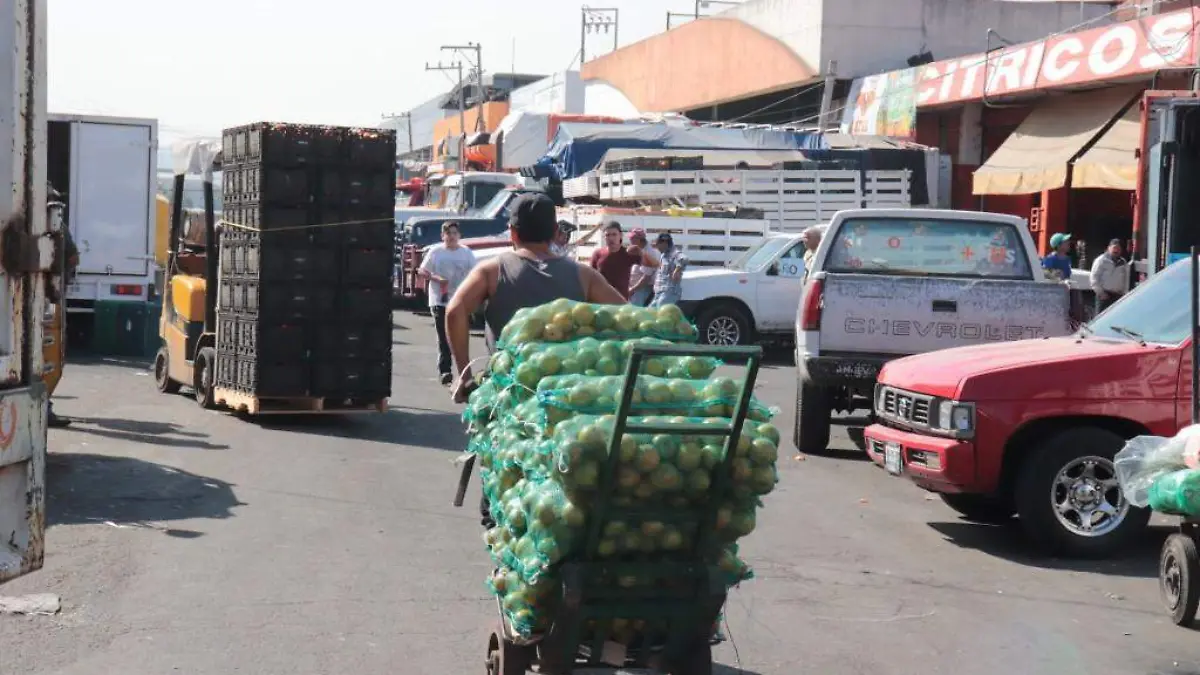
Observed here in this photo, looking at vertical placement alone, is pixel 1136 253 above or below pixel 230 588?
above

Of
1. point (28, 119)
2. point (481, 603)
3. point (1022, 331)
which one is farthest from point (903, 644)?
point (1022, 331)

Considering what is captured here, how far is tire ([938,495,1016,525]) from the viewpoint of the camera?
10.6 meters

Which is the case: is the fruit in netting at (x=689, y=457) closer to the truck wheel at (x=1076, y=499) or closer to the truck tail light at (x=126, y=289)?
the truck wheel at (x=1076, y=499)

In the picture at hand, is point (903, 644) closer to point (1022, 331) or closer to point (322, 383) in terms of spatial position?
point (1022, 331)

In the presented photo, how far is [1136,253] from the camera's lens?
1600 cm

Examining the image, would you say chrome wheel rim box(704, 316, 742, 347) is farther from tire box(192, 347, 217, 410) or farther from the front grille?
the front grille

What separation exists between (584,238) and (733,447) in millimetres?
20776

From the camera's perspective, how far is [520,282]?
656 cm

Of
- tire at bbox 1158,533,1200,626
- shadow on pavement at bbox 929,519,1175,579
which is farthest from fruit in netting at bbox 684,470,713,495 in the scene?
shadow on pavement at bbox 929,519,1175,579

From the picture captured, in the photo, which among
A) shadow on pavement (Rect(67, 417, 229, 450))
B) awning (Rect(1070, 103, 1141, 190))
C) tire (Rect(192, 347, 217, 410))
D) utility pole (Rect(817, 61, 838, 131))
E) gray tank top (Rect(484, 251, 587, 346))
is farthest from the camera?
utility pole (Rect(817, 61, 838, 131))

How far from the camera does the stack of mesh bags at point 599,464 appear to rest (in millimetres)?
5082

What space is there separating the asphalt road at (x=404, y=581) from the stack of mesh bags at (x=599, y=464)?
4.61 feet

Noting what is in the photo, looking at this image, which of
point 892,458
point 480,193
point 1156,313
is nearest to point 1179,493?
point 1156,313

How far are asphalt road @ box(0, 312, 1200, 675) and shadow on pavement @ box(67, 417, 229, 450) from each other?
0.08 metres
